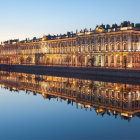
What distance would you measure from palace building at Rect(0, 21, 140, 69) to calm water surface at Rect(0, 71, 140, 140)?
87.4 feet

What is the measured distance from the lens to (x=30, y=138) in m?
14.5

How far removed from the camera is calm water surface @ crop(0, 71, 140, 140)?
50.0ft

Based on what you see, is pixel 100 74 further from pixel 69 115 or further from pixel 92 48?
pixel 69 115

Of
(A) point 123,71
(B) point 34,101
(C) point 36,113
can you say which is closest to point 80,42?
(A) point 123,71

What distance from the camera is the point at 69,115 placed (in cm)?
2045

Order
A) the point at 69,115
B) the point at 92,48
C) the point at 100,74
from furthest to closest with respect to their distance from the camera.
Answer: the point at 92,48
the point at 100,74
the point at 69,115

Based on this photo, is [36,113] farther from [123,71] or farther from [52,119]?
[123,71]

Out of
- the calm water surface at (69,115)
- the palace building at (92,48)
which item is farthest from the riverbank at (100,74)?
the calm water surface at (69,115)

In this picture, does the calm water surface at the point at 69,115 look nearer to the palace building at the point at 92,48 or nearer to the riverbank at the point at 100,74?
the riverbank at the point at 100,74

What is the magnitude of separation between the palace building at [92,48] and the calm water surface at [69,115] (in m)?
26.6

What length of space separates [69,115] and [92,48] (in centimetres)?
5390

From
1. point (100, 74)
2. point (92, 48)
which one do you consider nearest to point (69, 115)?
point (100, 74)

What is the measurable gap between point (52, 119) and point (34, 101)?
28.2 ft

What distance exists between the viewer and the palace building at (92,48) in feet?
195
